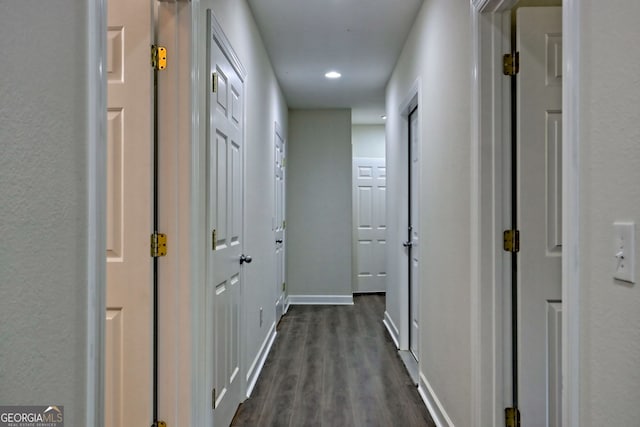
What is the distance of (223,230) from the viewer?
2.26 metres

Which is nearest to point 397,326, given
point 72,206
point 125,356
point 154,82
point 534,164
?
point 534,164

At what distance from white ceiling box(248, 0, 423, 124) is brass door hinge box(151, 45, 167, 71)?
1588mm

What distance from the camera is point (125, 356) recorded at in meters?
1.61

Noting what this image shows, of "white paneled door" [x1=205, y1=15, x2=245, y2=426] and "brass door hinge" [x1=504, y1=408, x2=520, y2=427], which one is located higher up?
"white paneled door" [x1=205, y1=15, x2=245, y2=426]

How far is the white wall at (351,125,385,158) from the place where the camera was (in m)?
7.00

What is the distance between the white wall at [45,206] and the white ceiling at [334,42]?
244cm

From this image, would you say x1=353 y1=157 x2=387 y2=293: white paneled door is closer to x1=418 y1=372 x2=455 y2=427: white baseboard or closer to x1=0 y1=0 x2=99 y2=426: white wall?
x1=418 y1=372 x2=455 y2=427: white baseboard

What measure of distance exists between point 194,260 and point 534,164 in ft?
4.74

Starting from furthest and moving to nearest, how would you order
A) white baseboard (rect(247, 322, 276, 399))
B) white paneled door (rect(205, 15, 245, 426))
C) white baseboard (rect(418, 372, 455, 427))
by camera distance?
1. white baseboard (rect(247, 322, 276, 399))
2. white baseboard (rect(418, 372, 455, 427))
3. white paneled door (rect(205, 15, 245, 426))

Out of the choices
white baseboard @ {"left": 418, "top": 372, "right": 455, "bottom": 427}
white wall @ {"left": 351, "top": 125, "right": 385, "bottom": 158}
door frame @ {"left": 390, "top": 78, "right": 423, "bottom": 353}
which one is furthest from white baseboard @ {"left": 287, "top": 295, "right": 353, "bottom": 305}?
white baseboard @ {"left": 418, "top": 372, "right": 455, "bottom": 427}

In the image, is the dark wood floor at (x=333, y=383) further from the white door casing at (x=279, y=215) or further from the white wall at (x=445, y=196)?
→ the white door casing at (x=279, y=215)

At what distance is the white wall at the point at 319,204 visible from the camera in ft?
19.3

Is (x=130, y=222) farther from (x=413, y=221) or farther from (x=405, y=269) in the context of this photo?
(x=405, y=269)

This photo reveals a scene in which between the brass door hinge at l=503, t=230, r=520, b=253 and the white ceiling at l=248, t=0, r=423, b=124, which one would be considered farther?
the white ceiling at l=248, t=0, r=423, b=124
